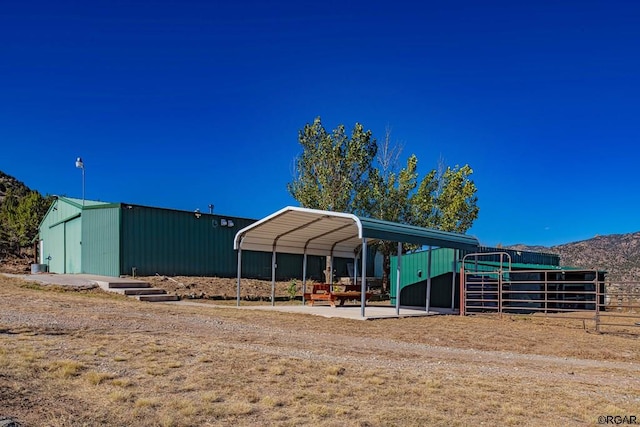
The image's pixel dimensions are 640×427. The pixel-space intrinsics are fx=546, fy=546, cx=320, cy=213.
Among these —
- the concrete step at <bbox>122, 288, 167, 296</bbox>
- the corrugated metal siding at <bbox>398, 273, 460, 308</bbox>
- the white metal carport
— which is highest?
the white metal carport

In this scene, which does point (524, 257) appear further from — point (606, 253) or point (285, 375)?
point (606, 253)

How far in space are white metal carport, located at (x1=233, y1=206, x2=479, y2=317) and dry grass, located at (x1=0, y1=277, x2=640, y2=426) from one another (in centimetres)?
389

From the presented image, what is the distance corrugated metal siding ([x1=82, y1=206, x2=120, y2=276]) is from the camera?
883 inches

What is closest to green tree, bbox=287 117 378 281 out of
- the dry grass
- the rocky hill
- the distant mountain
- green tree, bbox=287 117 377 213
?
green tree, bbox=287 117 377 213

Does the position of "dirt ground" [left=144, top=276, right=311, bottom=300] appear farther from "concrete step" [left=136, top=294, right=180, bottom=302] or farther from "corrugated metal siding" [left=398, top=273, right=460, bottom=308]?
"corrugated metal siding" [left=398, top=273, right=460, bottom=308]

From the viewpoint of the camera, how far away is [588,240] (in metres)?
62.4

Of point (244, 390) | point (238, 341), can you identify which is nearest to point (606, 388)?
point (244, 390)

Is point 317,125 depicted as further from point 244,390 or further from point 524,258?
point 244,390

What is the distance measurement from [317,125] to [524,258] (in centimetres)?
1448

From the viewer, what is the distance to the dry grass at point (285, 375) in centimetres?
531

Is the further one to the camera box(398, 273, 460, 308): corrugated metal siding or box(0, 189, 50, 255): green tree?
box(0, 189, 50, 255): green tree

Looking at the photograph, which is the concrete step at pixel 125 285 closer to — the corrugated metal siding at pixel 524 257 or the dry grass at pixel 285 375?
the dry grass at pixel 285 375

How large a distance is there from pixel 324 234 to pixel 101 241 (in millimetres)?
10160

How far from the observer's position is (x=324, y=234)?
19.6 m
